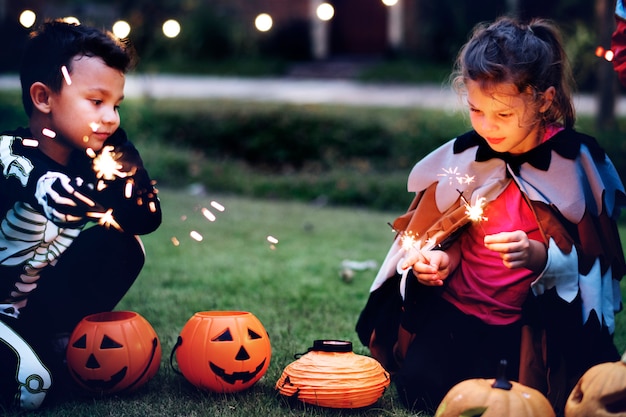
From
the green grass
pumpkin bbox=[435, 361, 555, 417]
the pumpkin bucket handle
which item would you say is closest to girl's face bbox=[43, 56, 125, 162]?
the green grass

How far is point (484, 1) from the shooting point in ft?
51.9

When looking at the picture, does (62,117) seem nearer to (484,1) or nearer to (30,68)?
(30,68)

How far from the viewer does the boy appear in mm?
2836

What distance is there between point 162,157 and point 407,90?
6260mm

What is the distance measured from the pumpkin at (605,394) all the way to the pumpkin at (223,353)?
122cm

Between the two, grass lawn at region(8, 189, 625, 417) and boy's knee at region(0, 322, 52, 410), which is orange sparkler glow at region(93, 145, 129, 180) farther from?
boy's knee at region(0, 322, 52, 410)

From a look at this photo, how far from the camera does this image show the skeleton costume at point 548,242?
9.13 feet

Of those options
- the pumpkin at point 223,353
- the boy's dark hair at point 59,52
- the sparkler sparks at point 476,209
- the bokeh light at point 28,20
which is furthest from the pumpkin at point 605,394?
the bokeh light at point 28,20

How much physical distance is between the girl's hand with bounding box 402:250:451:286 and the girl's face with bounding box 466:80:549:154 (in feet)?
1.51

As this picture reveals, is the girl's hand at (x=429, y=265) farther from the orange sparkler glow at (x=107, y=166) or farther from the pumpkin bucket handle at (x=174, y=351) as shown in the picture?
the orange sparkler glow at (x=107, y=166)

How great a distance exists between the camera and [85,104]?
3.02m

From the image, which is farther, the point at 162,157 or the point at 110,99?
the point at 162,157

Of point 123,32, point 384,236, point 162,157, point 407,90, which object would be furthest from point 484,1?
point 123,32

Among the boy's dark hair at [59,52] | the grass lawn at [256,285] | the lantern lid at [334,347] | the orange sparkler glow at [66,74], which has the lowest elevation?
the grass lawn at [256,285]
